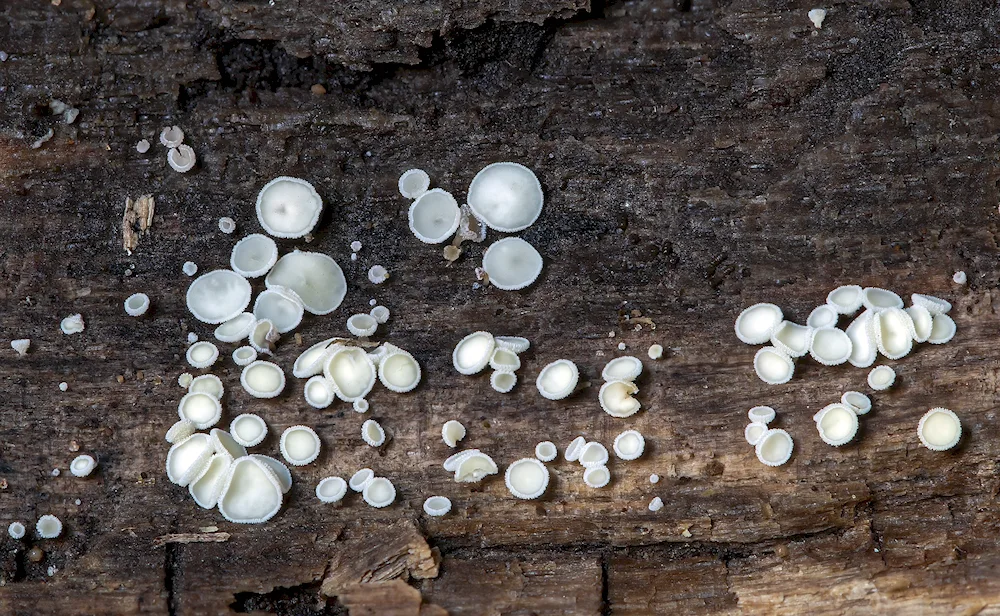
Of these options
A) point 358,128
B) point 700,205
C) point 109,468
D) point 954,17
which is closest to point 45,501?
point 109,468

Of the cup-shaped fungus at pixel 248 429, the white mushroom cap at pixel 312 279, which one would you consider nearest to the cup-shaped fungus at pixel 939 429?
the white mushroom cap at pixel 312 279

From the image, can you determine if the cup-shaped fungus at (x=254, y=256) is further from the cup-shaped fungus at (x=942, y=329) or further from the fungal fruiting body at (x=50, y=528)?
the cup-shaped fungus at (x=942, y=329)

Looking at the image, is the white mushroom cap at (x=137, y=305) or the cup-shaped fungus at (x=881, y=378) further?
the white mushroom cap at (x=137, y=305)

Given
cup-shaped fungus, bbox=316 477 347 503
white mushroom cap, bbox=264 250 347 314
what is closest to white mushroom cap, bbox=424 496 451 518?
cup-shaped fungus, bbox=316 477 347 503

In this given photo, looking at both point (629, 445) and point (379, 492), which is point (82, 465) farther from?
point (629, 445)

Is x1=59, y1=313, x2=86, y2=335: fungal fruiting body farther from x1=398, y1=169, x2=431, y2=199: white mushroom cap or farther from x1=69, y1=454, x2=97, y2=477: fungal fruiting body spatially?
x1=398, y1=169, x2=431, y2=199: white mushroom cap

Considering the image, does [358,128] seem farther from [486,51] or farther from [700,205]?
[700,205]
